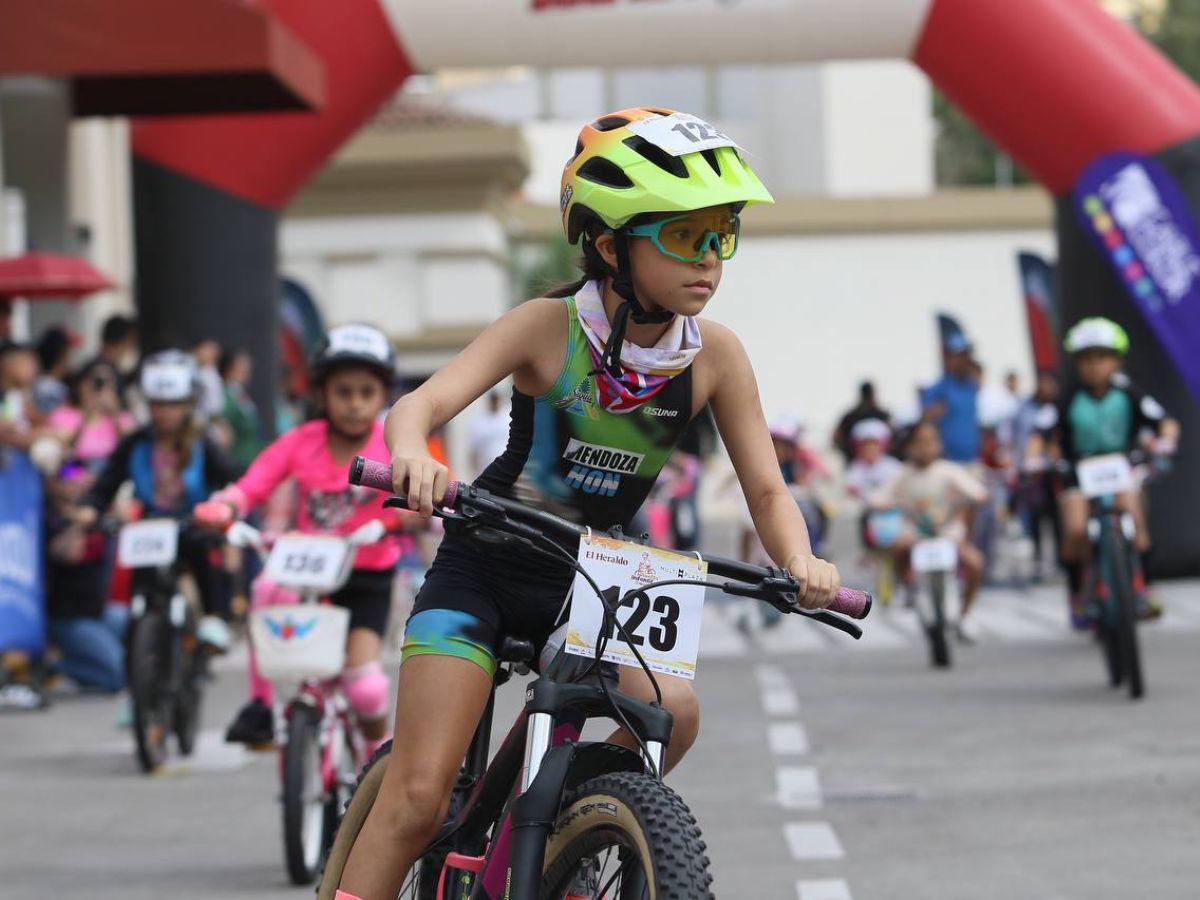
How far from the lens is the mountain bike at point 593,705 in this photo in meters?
4.25

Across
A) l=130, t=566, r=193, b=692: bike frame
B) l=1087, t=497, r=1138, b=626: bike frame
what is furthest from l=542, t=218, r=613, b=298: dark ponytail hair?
l=1087, t=497, r=1138, b=626: bike frame

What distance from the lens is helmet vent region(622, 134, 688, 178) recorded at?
4.50 meters

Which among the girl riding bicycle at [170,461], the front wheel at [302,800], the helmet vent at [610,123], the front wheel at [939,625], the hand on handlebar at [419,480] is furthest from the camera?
the front wheel at [939,625]

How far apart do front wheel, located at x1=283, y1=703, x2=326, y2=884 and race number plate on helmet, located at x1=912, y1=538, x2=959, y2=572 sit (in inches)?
282

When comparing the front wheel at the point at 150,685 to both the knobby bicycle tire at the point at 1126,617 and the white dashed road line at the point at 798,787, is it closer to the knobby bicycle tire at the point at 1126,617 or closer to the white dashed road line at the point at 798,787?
the white dashed road line at the point at 798,787

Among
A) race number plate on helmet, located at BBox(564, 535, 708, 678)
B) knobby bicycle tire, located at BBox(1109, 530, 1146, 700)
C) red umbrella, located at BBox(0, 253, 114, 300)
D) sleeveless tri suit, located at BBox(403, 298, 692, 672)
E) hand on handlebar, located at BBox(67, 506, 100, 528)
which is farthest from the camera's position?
red umbrella, located at BBox(0, 253, 114, 300)

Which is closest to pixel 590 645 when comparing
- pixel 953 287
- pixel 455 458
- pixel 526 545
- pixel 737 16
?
pixel 526 545

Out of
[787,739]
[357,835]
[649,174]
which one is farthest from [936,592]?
[649,174]

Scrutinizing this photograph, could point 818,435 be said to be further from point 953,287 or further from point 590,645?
point 590,645

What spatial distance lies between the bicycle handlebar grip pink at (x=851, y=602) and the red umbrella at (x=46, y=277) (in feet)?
38.7

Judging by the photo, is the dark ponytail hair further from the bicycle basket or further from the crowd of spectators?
the crowd of spectators

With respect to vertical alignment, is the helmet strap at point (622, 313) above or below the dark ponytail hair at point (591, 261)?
below

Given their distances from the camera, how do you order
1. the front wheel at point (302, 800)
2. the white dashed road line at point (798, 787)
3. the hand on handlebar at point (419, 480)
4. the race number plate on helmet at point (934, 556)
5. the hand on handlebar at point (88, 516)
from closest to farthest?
the hand on handlebar at point (419, 480)
the front wheel at point (302, 800)
the white dashed road line at point (798, 787)
the hand on handlebar at point (88, 516)
the race number plate on helmet at point (934, 556)

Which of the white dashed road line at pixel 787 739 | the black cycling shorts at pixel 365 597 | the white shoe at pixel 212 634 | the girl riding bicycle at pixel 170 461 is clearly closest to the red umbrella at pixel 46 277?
the girl riding bicycle at pixel 170 461
